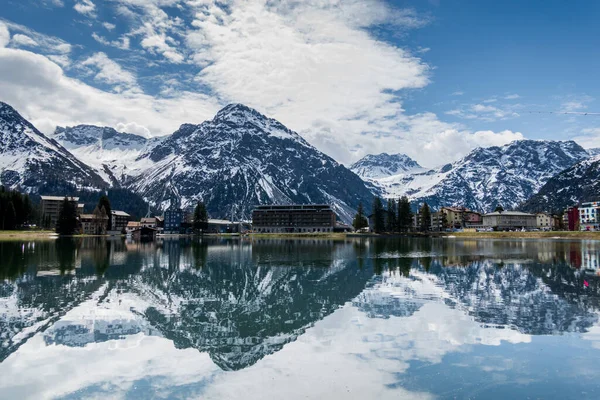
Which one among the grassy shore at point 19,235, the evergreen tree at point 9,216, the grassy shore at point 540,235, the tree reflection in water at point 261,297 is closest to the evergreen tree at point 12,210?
the evergreen tree at point 9,216

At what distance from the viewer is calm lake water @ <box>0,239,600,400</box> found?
17.6 metres

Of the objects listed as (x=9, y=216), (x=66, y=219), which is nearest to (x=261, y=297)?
(x=9, y=216)

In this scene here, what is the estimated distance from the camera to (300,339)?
80.3 feet

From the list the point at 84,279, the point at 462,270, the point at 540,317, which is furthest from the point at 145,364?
the point at 462,270

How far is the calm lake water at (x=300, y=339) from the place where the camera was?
1764 centimetres

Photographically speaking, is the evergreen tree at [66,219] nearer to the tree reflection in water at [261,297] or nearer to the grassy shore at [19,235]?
the grassy shore at [19,235]

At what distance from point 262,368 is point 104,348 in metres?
8.81

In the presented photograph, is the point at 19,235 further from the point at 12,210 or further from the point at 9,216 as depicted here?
the point at 9,216

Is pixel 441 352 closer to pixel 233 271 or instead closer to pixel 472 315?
pixel 472 315

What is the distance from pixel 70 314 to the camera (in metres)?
29.9

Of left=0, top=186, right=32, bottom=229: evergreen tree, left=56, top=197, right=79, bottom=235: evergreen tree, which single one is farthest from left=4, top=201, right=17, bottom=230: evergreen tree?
left=56, top=197, right=79, bottom=235: evergreen tree

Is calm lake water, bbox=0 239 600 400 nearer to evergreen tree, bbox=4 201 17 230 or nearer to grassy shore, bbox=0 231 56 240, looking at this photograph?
grassy shore, bbox=0 231 56 240

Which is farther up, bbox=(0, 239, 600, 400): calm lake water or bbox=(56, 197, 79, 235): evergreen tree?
bbox=(56, 197, 79, 235): evergreen tree

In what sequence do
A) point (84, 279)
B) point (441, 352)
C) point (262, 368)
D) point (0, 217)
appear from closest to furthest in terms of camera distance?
1. point (262, 368)
2. point (441, 352)
3. point (84, 279)
4. point (0, 217)
